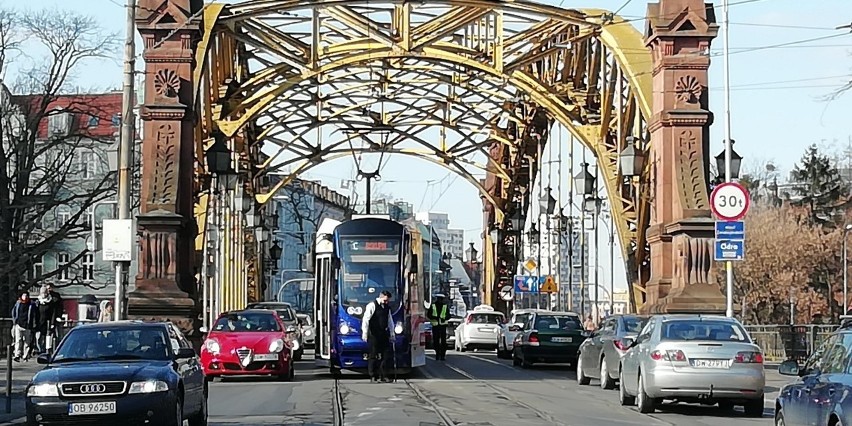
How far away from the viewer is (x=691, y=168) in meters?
33.1

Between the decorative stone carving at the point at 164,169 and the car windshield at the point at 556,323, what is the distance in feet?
34.1

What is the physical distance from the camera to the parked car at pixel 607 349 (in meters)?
26.9

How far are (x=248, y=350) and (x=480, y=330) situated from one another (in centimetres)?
2667

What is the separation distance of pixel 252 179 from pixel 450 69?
14.5 m

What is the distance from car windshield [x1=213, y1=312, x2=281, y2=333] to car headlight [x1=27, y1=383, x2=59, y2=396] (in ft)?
46.7

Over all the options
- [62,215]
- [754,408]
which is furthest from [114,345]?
[62,215]

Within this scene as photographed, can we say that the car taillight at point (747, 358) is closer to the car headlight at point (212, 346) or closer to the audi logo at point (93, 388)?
the audi logo at point (93, 388)

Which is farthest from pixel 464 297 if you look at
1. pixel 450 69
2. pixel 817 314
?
pixel 450 69

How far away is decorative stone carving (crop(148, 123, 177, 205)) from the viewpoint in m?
33.5

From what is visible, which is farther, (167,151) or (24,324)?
(24,324)

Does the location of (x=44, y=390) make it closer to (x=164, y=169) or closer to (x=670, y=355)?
(x=670, y=355)

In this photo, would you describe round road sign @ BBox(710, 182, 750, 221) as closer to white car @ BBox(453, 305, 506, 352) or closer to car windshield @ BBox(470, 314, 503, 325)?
white car @ BBox(453, 305, 506, 352)

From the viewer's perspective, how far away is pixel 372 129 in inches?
2458

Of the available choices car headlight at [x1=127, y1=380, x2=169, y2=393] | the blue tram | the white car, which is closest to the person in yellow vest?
the blue tram
